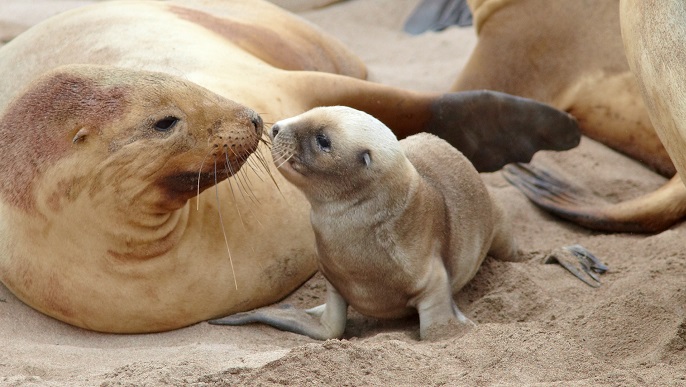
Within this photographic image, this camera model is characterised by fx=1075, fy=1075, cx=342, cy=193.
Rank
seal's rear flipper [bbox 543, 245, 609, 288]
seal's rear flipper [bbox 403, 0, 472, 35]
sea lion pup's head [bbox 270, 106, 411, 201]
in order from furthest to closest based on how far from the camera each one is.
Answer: seal's rear flipper [bbox 403, 0, 472, 35]
seal's rear flipper [bbox 543, 245, 609, 288]
sea lion pup's head [bbox 270, 106, 411, 201]

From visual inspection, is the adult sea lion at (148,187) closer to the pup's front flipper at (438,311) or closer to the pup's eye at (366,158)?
the pup's eye at (366,158)

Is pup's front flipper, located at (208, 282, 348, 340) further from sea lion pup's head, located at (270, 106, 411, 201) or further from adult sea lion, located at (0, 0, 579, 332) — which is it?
sea lion pup's head, located at (270, 106, 411, 201)

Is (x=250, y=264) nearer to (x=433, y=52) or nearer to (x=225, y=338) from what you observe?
(x=225, y=338)

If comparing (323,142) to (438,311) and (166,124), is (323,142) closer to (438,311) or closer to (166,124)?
(166,124)

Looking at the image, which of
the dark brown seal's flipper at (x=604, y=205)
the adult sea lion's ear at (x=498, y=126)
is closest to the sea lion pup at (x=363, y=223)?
the adult sea lion's ear at (x=498, y=126)

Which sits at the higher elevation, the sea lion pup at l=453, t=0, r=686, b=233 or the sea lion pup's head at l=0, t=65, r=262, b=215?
the sea lion pup's head at l=0, t=65, r=262, b=215

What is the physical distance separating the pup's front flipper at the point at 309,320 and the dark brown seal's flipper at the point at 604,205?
1.73m

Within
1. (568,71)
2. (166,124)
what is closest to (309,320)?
(166,124)

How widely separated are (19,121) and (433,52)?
5346 millimetres

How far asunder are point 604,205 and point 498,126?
2.41ft

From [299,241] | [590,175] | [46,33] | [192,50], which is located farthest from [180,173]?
[590,175]

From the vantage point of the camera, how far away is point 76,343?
3.58m

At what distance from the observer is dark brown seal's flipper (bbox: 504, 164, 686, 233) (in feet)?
16.1

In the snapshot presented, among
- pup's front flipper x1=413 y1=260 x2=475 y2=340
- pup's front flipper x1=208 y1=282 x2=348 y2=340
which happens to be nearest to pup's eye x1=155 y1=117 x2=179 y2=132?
pup's front flipper x1=208 y1=282 x2=348 y2=340
